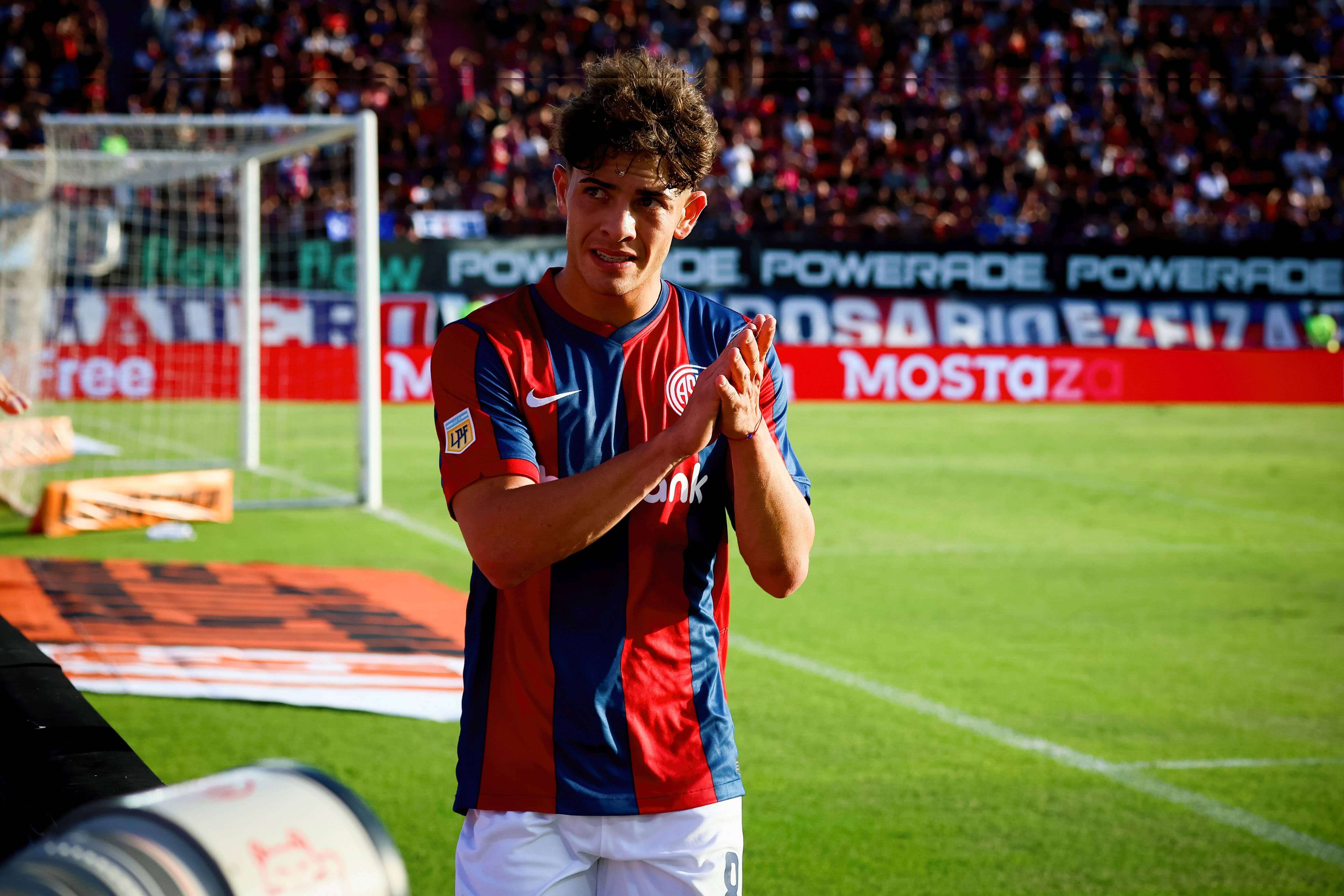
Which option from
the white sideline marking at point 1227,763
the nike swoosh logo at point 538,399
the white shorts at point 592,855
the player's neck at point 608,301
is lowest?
the white sideline marking at point 1227,763

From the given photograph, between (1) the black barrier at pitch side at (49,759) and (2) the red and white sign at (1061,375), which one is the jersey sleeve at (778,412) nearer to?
(1) the black barrier at pitch side at (49,759)

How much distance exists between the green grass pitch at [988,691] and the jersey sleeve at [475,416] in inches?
87.0

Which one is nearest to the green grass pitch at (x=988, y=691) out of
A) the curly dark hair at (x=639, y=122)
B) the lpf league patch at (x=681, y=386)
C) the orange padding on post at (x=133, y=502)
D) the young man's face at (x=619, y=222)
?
the orange padding on post at (x=133, y=502)

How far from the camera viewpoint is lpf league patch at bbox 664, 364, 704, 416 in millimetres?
2254

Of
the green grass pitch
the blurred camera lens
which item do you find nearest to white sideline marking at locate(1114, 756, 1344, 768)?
the green grass pitch

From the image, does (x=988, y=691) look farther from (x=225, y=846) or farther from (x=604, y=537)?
(x=225, y=846)

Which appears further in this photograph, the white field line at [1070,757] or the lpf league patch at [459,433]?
the white field line at [1070,757]

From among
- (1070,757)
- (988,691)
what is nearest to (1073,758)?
(1070,757)

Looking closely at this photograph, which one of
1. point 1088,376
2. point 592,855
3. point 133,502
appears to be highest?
point 1088,376

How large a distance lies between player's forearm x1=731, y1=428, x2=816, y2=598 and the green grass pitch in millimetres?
2164

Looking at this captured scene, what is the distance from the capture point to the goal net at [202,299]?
1183 centimetres

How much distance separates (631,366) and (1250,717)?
4721 millimetres

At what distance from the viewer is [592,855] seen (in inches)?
84.4

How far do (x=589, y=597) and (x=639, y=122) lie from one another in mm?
716
